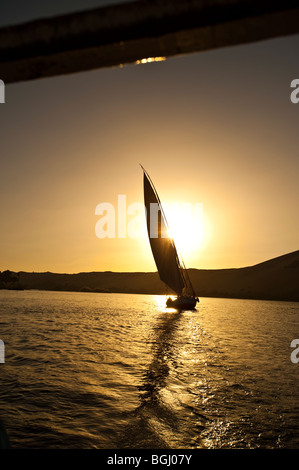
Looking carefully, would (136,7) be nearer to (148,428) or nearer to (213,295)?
(148,428)

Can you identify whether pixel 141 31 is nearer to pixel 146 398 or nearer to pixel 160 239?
pixel 146 398

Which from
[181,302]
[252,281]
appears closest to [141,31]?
[181,302]

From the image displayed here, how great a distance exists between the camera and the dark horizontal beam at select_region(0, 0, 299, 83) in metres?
2.54

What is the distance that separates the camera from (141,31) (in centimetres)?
269

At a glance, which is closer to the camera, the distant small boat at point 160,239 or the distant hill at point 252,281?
the distant small boat at point 160,239

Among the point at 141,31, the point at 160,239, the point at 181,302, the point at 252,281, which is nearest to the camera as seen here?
the point at 141,31

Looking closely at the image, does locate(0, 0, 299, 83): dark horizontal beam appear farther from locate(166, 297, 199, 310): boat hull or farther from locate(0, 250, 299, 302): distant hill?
locate(0, 250, 299, 302): distant hill

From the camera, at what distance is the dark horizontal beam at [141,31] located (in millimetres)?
2541

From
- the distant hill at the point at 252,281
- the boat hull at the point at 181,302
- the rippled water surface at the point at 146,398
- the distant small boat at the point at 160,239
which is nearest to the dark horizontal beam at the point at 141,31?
the rippled water surface at the point at 146,398

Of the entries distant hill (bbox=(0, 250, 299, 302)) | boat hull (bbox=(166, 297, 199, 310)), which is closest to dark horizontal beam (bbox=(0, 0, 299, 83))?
boat hull (bbox=(166, 297, 199, 310))

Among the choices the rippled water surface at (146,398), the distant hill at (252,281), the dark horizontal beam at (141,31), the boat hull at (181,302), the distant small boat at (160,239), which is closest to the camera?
the dark horizontal beam at (141,31)

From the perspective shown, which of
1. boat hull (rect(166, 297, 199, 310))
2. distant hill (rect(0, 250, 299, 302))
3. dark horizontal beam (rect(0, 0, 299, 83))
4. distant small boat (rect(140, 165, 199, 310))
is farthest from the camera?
distant hill (rect(0, 250, 299, 302))

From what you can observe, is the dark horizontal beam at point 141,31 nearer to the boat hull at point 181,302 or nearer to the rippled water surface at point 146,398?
the rippled water surface at point 146,398

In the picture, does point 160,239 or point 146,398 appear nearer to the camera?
point 146,398
